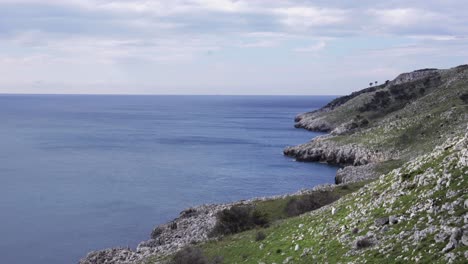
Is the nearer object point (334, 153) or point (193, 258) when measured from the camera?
point (193, 258)

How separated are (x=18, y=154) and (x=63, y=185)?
47.3 metres

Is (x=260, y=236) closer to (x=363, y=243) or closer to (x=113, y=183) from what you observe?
(x=363, y=243)

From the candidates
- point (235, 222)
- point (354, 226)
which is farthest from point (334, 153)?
point (354, 226)

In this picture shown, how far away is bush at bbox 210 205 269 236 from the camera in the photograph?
51.0m

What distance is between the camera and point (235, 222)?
52250mm

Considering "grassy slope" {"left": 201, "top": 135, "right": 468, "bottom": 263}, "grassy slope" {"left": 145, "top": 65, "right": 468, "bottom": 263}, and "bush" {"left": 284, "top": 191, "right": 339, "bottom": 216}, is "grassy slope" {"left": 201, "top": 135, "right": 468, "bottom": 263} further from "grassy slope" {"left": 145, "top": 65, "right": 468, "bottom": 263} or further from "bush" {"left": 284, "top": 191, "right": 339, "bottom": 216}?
"bush" {"left": 284, "top": 191, "right": 339, "bottom": 216}

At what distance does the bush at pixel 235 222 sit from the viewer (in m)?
51.0

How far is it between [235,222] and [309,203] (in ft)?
27.0

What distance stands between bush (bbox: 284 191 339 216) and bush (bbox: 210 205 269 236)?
343 cm

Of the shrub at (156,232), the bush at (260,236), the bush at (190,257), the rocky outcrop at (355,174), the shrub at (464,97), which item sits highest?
the shrub at (464,97)

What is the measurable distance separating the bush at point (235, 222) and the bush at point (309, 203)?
11.2 ft

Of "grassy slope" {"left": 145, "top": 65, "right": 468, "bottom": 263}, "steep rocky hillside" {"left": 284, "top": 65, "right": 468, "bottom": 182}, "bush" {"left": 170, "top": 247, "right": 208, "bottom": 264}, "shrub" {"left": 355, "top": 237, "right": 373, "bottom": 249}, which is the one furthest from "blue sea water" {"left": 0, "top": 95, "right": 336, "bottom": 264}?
"shrub" {"left": 355, "top": 237, "right": 373, "bottom": 249}

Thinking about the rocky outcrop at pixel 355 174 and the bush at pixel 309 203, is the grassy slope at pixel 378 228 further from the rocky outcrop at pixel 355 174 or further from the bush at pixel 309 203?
the rocky outcrop at pixel 355 174

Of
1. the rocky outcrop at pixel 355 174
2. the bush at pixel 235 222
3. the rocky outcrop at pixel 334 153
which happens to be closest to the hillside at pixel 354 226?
the bush at pixel 235 222
